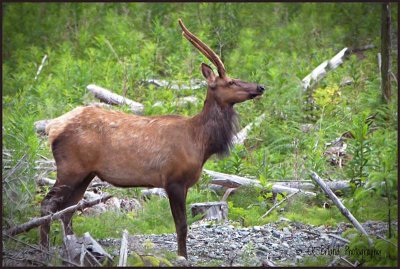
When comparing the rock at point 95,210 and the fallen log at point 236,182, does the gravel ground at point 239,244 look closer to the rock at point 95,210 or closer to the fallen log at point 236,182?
the fallen log at point 236,182

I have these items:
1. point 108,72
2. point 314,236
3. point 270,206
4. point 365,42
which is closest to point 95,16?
point 108,72

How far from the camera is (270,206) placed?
39.4 ft

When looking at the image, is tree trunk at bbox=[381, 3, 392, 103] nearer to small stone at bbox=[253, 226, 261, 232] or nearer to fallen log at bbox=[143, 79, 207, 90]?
fallen log at bbox=[143, 79, 207, 90]

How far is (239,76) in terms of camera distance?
53.5 feet

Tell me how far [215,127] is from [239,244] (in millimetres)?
1540

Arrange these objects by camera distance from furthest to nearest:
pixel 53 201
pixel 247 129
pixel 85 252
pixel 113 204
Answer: pixel 247 129, pixel 113 204, pixel 53 201, pixel 85 252

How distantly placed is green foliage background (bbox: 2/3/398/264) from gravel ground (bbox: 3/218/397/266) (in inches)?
17.9

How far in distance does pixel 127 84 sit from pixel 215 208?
494 cm

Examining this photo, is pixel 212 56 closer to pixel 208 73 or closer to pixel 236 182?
pixel 208 73

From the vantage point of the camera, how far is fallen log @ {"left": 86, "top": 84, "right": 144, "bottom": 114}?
14969 mm

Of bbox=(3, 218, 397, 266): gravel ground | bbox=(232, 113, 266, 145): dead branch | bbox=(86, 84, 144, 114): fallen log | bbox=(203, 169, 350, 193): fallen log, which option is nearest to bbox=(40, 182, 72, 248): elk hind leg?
bbox=(3, 218, 397, 266): gravel ground

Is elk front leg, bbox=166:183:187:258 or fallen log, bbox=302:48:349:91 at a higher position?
fallen log, bbox=302:48:349:91

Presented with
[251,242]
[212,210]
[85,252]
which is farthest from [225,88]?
[85,252]

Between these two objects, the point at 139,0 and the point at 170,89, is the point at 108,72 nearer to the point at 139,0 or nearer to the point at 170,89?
the point at 170,89
